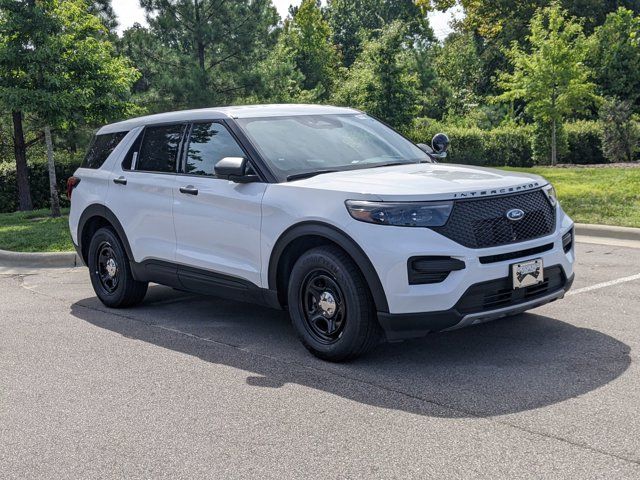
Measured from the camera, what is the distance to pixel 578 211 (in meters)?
12.1

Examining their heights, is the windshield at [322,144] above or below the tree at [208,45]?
below

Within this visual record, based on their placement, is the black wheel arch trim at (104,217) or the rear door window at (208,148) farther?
the black wheel arch trim at (104,217)

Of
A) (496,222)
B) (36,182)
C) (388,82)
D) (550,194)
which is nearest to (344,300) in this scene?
(496,222)

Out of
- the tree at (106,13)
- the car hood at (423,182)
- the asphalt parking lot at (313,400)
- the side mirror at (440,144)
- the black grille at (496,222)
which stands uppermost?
the tree at (106,13)

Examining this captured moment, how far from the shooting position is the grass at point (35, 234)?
1155 cm

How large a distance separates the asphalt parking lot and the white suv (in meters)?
0.40

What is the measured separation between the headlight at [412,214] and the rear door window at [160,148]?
2412 mm

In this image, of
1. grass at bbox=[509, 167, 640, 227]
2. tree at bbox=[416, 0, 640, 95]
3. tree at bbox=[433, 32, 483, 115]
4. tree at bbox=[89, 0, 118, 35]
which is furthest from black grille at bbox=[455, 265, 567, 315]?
tree at bbox=[416, 0, 640, 95]

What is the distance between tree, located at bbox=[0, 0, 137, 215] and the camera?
50.4 feet

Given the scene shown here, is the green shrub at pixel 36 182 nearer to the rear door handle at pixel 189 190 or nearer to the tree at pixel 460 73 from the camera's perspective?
the rear door handle at pixel 189 190

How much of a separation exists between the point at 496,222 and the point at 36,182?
18.1 metres

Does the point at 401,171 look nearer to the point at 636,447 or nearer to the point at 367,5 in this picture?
the point at 636,447

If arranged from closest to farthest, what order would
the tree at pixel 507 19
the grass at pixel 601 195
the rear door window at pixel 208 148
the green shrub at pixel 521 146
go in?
the rear door window at pixel 208 148, the grass at pixel 601 195, the green shrub at pixel 521 146, the tree at pixel 507 19

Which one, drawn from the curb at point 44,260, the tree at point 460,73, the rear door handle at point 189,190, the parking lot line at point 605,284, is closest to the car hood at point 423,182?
the rear door handle at point 189,190
